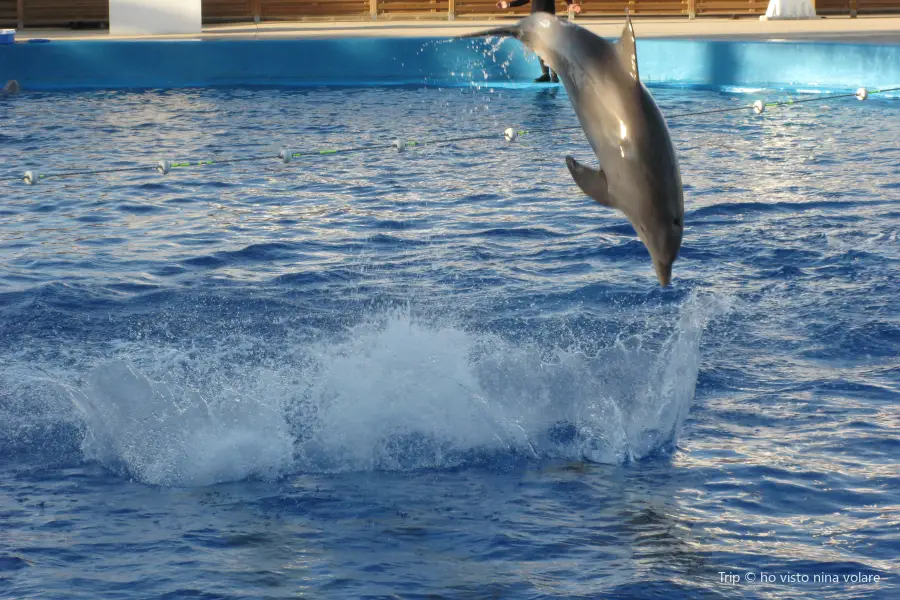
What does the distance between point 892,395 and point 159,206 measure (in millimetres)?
6445

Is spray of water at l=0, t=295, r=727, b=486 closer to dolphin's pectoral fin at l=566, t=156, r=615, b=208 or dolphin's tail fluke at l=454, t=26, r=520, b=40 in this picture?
dolphin's pectoral fin at l=566, t=156, r=615, b=208

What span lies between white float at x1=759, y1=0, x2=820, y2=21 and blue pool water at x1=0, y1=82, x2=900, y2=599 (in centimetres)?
1262

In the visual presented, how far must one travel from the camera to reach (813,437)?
566 centimetres

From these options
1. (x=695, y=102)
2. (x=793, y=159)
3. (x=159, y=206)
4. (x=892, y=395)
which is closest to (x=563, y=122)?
(x=695, y=102)

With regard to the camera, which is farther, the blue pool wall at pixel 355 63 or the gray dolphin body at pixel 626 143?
the blue pool wall at pixel 355 63

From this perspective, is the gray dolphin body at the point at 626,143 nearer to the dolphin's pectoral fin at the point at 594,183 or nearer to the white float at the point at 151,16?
the dolphin's pectoral fin at the point at 594,183

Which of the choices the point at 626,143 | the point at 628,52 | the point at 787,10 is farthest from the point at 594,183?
the point at 787,10

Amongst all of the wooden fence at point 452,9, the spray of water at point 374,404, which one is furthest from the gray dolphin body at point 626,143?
the wooden fence at point 452,9

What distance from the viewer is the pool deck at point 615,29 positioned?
1945cm

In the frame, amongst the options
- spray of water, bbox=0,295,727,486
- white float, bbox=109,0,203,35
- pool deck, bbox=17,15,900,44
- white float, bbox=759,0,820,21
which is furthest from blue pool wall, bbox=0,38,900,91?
spray of water, bbox=0,295,727,486

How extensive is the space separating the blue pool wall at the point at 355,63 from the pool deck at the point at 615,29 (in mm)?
1147

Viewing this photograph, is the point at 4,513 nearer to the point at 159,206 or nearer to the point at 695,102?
the point at 159,206

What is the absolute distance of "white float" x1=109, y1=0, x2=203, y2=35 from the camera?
2123cm

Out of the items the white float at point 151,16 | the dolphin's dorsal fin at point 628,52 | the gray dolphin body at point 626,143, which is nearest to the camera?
the gray dolphin body at point 626,143
